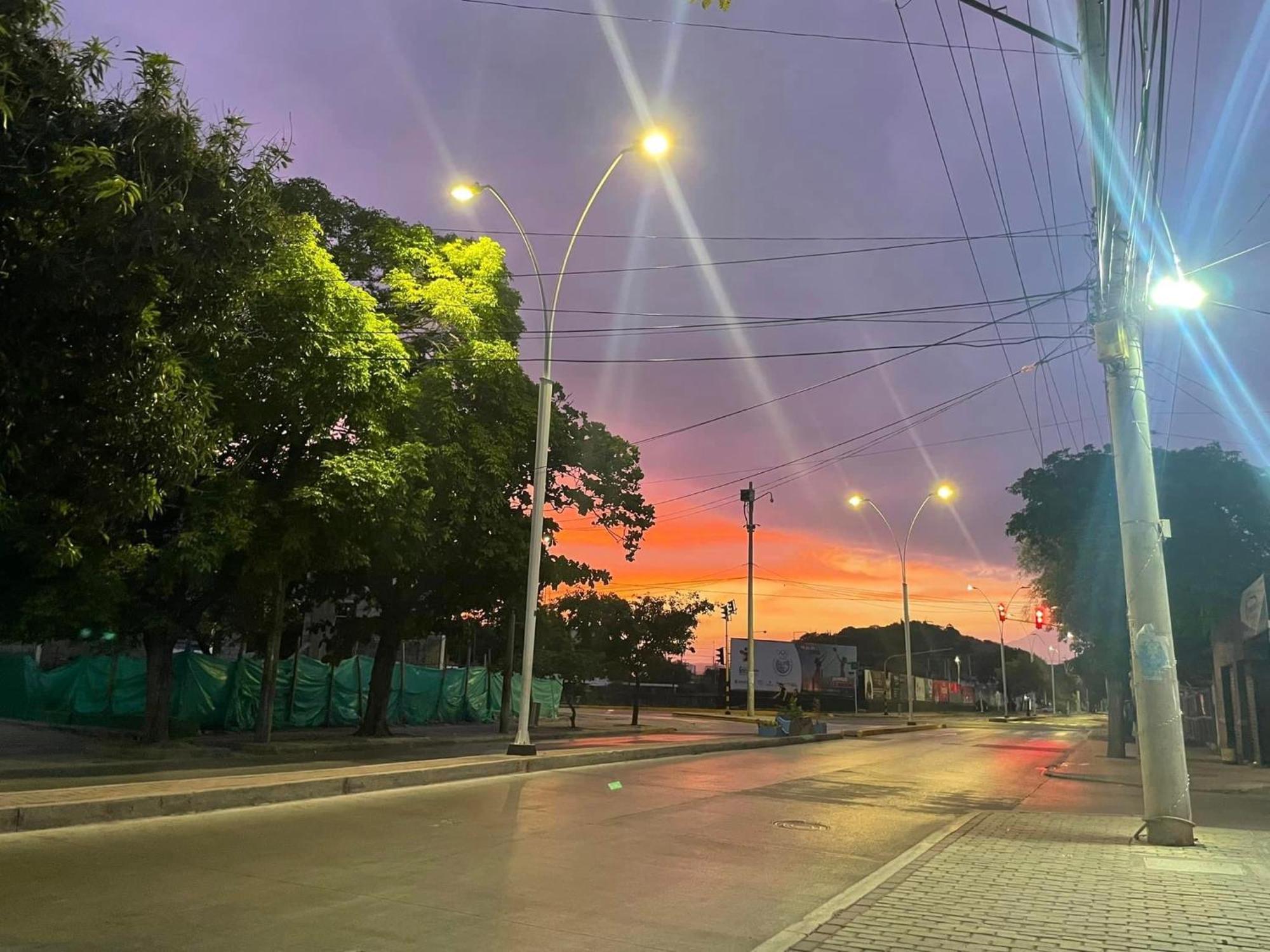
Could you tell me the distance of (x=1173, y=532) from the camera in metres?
22.9

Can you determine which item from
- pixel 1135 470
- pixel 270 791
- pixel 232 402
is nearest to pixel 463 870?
pixel 270 791

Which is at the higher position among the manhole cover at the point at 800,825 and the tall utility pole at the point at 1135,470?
the tall utility pole at the point at 1135,470

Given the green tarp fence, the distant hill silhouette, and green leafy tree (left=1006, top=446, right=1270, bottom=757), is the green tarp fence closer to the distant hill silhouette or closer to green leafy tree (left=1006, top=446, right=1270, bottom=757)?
green leafy tree (left=1006, top=446, right=1270, bottom=757)

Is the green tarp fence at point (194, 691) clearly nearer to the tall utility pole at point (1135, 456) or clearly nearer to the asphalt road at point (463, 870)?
the asphalt road at point (463, 870)

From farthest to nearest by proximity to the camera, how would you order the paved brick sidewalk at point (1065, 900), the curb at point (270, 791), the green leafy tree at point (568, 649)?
the green leafy tree at point (568, 649) → the curb at point (270, 791) → the paved brick sidewalk at point (1065, 900)

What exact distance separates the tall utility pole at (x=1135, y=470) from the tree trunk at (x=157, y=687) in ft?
55.7

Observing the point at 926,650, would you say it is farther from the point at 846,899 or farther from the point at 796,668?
the point at 846,899

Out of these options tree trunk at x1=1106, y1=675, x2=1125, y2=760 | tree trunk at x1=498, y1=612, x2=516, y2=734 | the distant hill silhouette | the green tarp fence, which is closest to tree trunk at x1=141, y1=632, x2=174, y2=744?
the green tarp fence

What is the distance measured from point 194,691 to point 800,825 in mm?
17159

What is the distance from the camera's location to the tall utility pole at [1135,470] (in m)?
9.64

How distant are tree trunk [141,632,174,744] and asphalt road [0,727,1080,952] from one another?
7826mm

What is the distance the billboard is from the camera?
73.1 m

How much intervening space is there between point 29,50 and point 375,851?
6.85 meters

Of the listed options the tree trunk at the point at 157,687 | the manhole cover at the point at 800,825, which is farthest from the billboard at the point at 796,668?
the manhole cover at the point at 800,825
